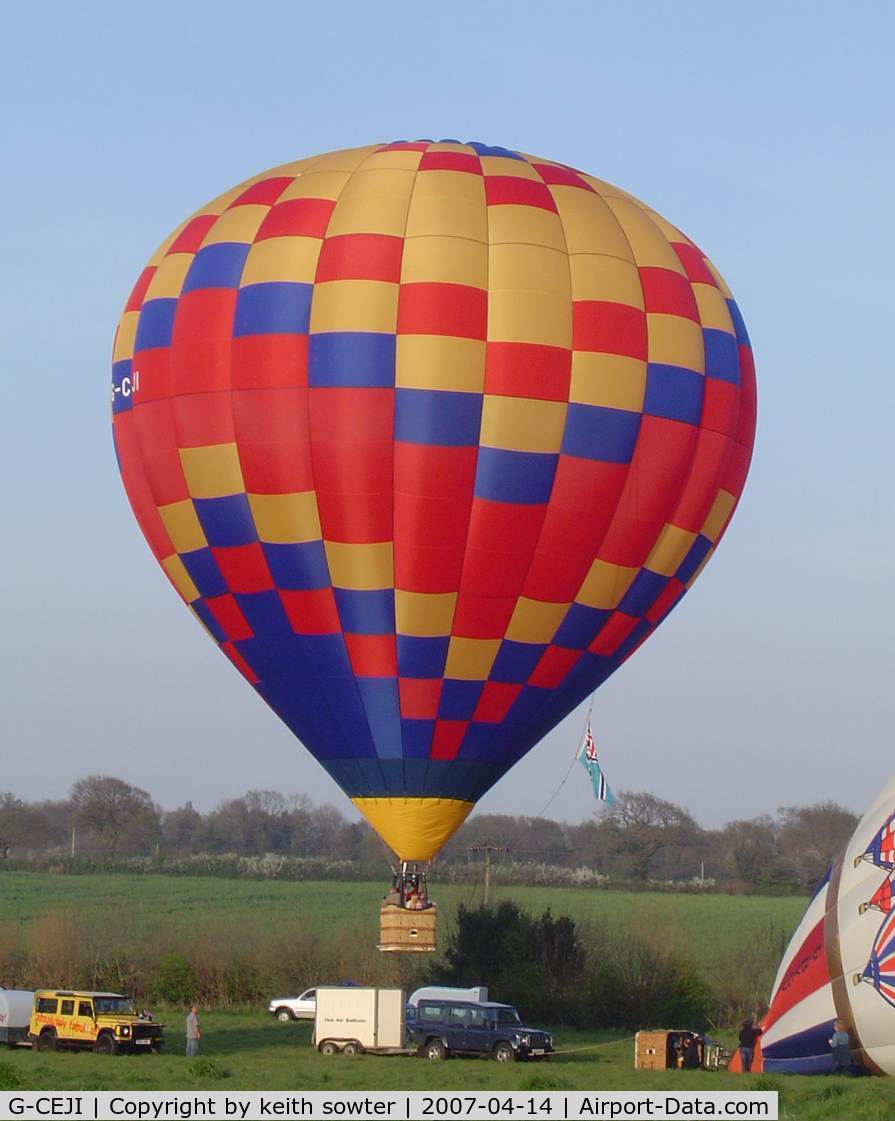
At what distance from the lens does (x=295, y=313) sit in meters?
21.3

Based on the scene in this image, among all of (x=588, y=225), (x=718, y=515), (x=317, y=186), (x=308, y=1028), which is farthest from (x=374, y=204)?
(x=308, y=1028)

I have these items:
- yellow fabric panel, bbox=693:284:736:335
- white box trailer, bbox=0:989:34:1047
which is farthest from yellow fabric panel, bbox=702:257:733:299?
white box trailer, bbox=0:989:34:1047

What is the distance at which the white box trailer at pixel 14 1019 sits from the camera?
953 inches

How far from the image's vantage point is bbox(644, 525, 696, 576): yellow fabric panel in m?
22.5

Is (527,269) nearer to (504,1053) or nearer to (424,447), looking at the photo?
(424,447)

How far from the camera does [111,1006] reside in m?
24.0

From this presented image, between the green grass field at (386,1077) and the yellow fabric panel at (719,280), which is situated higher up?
the yellow fabric panel at (719,280)

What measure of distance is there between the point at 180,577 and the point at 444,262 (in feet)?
17.1

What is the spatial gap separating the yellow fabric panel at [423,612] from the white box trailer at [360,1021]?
210 inches

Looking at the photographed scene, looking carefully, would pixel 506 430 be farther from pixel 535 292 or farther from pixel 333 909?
pixel 333 909

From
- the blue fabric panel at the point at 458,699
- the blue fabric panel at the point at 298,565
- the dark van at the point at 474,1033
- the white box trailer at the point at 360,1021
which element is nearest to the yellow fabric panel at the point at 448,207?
the blue fabric panel at the point at 298,565

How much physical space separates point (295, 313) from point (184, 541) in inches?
129

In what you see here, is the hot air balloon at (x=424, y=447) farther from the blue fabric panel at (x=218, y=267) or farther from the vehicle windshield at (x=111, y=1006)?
the vehicle windshield at (x=111, y=1006)

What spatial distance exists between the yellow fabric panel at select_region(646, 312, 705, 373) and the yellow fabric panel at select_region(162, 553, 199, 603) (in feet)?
20.4
